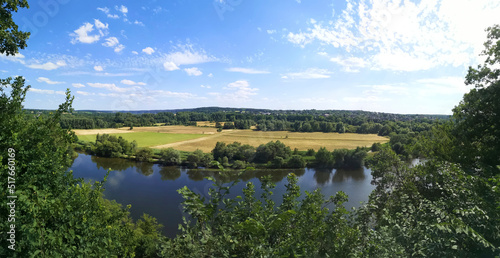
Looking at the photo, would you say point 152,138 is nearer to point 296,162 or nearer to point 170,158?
point 170,158

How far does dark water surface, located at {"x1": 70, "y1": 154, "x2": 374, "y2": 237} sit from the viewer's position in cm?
2505

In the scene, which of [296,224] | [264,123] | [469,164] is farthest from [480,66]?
[264,123]

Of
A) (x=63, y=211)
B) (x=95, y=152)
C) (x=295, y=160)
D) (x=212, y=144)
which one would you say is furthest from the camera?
(x=212, y=144)

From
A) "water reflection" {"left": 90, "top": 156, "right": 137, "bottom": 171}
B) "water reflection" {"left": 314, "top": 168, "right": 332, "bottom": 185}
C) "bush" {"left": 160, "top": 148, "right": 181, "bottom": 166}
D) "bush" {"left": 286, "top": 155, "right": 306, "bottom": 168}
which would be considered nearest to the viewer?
"water reflection" {"left": 314, "top": 168, "right": 332, "bottom": 185}

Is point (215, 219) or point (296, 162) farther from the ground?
point (215, 219)

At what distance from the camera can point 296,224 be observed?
12.7 ft

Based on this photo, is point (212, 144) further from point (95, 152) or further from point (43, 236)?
point (43, 236)

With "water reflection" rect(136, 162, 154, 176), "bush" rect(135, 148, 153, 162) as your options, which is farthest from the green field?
"water reflection" rect(136, 162, 154, 176)

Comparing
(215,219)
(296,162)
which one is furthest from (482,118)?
(296,162)

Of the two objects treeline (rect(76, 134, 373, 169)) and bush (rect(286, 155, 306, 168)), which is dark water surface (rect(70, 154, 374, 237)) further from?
treeline (rect(76, 134, 373, 169))

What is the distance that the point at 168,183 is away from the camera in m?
34.0

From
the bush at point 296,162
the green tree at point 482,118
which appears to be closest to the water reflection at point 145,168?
the bush at point 296,162

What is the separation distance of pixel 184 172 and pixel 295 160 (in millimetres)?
20421

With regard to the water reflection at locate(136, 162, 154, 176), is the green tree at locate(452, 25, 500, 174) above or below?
above
